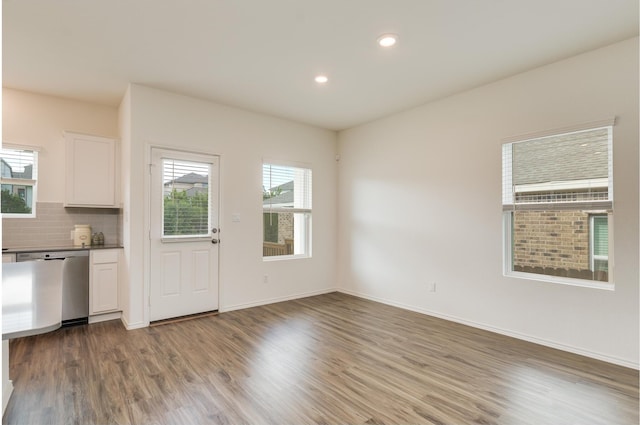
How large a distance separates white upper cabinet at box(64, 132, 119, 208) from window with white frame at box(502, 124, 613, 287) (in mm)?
4778

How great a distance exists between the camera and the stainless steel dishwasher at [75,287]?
410 cm

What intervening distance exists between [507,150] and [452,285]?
5.57 ft

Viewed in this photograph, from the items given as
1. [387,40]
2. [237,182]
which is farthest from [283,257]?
[387,40]

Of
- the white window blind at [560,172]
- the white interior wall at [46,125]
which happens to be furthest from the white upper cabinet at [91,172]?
the white window blind at [560,172]

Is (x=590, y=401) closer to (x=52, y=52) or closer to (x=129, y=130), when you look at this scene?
(x=129, y=130)

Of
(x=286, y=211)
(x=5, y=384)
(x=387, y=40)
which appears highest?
(x=387, y=40)

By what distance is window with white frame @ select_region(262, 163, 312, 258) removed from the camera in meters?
5.30

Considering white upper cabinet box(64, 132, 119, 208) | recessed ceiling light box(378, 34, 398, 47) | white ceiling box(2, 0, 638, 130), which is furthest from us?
white upper cabinet box(64, 132, 119, 208)

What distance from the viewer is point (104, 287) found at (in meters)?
4.30

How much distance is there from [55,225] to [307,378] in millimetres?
3795

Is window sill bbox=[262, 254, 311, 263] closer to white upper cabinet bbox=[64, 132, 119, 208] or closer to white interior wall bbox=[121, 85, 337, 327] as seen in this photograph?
white interior wall bbox=[121, 85, 337, 327]

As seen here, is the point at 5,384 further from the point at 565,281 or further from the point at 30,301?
the point at 565,281

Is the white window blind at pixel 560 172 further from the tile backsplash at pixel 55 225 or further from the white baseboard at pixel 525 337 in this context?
the tile backsplash at pixel 55 225

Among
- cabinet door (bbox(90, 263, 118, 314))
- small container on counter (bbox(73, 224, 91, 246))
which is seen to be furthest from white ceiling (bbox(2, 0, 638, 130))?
cabinet door (bbox(90, 263, 118, 314))
